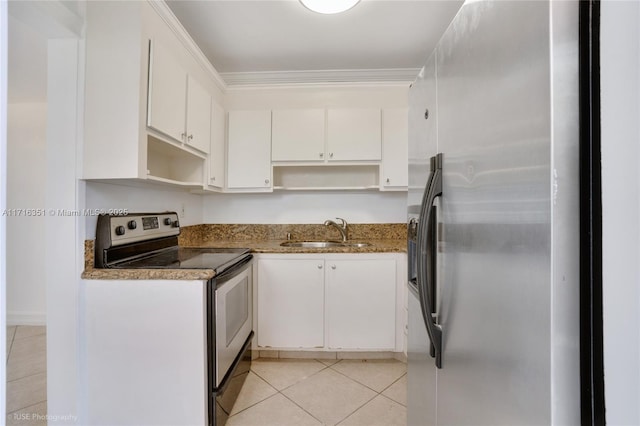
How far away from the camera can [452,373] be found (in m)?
0.80

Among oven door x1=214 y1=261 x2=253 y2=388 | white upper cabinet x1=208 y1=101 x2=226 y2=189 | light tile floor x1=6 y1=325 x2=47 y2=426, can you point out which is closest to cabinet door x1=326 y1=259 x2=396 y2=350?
oven door x1=214 y1=261 x2=253 y2=388

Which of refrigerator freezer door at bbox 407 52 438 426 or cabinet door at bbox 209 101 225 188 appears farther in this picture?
cabinet door at bbox 209 101 225 188

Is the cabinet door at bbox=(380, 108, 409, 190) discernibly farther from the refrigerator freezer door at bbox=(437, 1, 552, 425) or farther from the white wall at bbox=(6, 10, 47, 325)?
the white wall at bbox=(6, 10, 47, 325)

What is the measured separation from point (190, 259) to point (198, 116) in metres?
0.99

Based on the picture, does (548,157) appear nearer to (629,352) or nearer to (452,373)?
(629,352)

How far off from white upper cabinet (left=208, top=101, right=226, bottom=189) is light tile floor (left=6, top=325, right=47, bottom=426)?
1.69m

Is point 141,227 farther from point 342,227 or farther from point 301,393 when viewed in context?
point 342,227

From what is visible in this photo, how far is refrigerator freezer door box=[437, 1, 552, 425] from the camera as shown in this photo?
1.55 feet

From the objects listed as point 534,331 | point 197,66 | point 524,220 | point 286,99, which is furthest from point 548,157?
point 286,99

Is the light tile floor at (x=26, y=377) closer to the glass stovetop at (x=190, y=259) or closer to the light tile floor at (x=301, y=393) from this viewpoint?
the light tile floor at (x=301, y=393)

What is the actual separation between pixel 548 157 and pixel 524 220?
11 centimetres

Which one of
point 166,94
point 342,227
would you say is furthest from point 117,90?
point 342,227

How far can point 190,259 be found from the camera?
5.64ft

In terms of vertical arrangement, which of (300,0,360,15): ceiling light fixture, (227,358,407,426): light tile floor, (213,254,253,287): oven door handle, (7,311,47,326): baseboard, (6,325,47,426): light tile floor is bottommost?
(227,358,407,426): light tile floor
